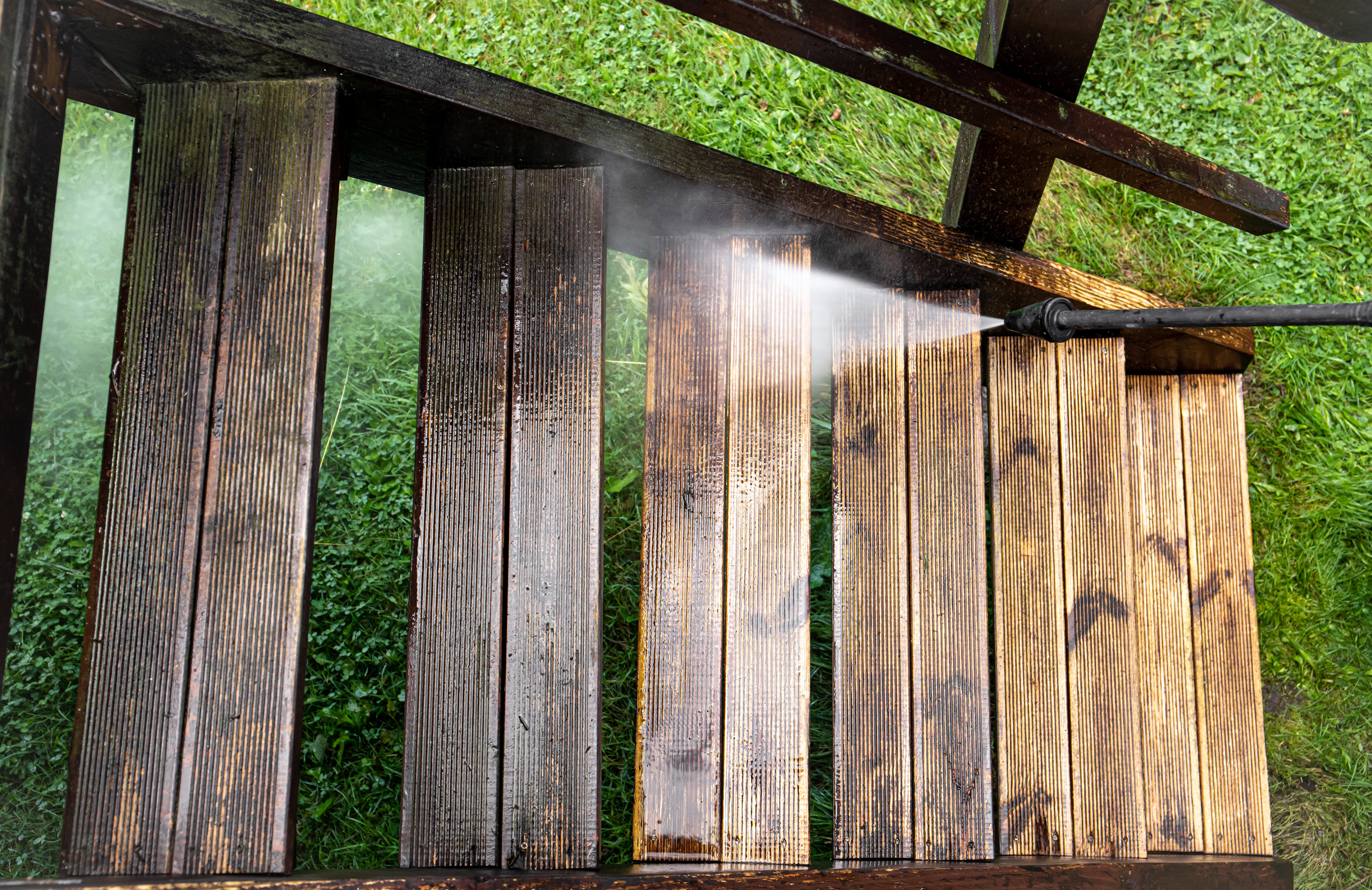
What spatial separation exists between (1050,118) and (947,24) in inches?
67.6

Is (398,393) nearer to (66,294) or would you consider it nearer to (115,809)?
(66,294)

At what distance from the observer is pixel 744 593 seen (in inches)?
84.7

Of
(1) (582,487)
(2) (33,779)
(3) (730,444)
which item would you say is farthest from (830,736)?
(2) (33,779)

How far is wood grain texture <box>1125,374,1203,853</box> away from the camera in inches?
98.0

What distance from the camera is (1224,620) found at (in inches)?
105

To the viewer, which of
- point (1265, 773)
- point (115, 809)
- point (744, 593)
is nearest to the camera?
point (115, 809)

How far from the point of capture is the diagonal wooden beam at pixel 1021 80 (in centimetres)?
198

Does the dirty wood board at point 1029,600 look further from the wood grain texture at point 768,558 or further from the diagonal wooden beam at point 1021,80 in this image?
the wood grain texture at point 768,558

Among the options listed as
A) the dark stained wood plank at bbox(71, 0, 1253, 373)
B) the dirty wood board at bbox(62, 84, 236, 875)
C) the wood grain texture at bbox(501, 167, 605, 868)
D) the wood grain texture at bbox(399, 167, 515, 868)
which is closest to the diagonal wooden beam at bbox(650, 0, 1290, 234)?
the dark stained wood plank at bbox(71, 0, 1253, 373)

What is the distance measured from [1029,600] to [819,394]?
1103 mm

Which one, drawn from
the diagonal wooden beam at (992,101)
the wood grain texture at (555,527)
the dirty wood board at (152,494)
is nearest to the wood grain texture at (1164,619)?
the diagonal wooden beam at (992,101)

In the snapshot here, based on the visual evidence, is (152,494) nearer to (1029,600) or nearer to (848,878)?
(848,878)

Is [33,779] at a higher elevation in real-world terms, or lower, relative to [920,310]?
lower

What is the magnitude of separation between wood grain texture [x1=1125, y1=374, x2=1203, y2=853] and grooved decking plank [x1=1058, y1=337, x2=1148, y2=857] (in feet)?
0.22
